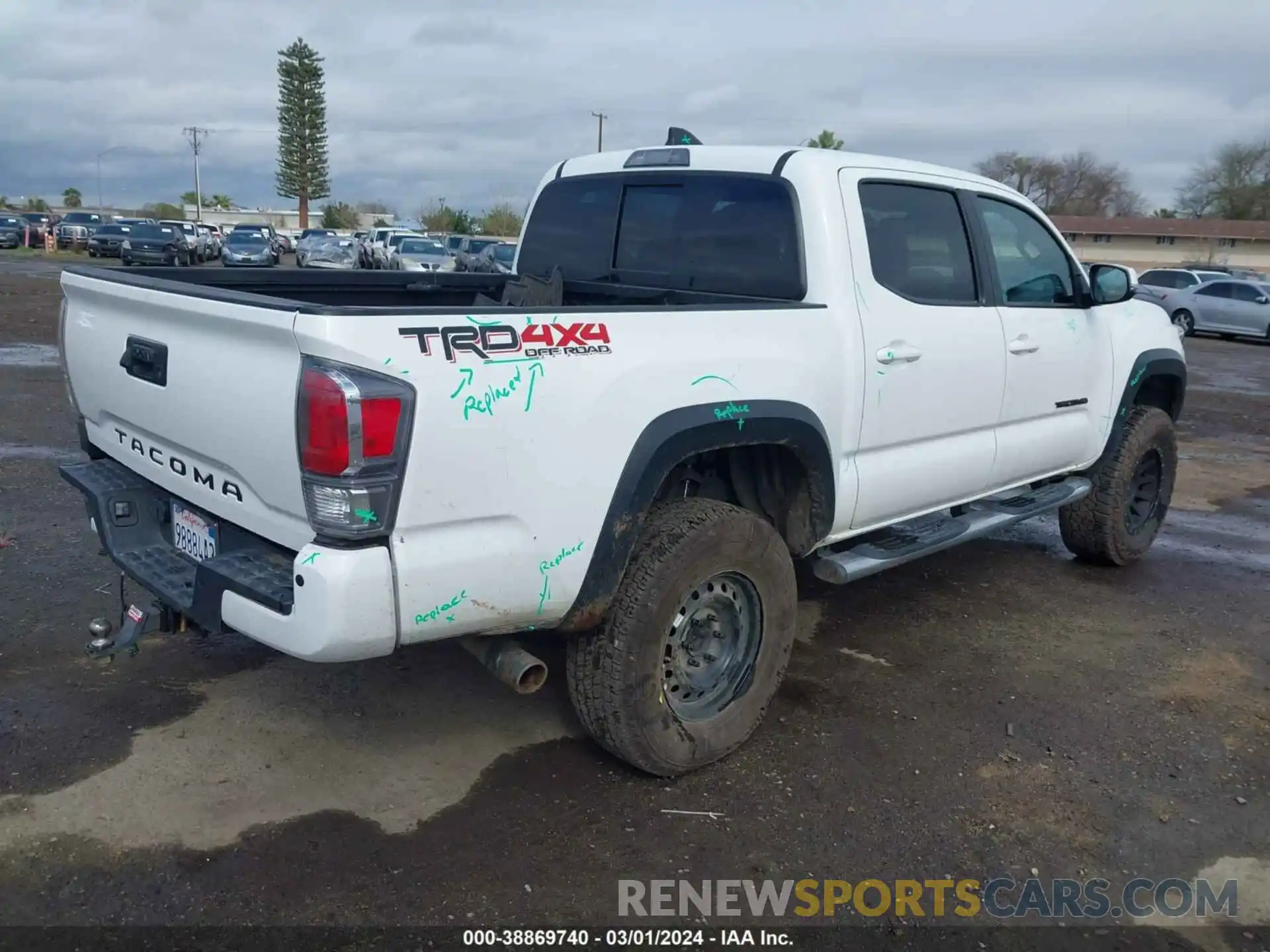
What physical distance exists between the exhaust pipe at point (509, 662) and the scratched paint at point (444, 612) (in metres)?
0.33

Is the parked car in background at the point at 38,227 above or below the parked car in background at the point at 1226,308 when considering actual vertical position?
above

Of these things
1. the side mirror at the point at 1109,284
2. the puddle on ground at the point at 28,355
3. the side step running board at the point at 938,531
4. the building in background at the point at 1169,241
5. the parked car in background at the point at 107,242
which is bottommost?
the side step running board at the point at 938,531

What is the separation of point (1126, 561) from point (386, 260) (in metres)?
28.5

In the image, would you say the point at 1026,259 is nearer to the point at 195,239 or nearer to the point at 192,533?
the point at 192,533

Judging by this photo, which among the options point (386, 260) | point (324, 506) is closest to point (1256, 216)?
point (386, 260)

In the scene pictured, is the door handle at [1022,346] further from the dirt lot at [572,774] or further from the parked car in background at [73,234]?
the parked car in background at [73,234]

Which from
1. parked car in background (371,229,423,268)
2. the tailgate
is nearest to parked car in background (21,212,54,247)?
parked car in background (371,229,423,268)

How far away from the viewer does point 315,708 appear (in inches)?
159

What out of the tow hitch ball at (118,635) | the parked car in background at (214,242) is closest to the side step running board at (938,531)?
the tow hitch ball at (118,635)

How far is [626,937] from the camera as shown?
2.84m

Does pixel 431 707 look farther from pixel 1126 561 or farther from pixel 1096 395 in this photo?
pixel 1126 561

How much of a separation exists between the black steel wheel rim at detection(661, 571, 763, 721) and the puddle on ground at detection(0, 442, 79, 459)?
5.82m

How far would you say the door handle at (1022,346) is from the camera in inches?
187

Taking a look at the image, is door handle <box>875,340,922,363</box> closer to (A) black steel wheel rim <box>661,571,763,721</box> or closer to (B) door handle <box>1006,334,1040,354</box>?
(B) door handle <box>1006,334,1040,354</box>
